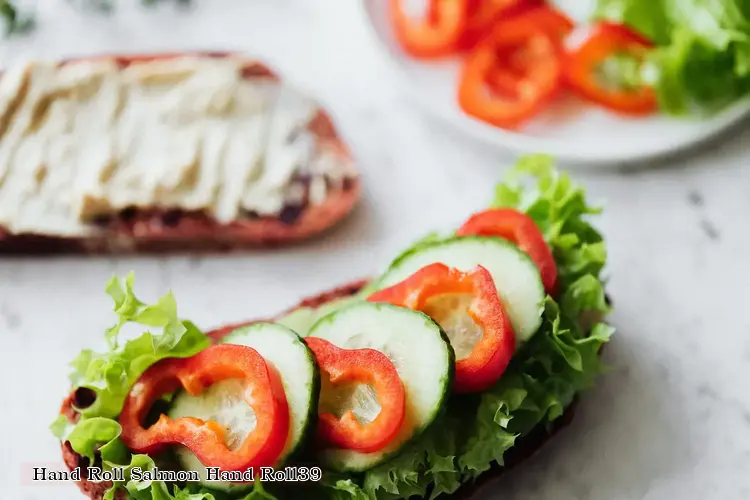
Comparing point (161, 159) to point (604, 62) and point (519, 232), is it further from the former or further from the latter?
point (604, 62)

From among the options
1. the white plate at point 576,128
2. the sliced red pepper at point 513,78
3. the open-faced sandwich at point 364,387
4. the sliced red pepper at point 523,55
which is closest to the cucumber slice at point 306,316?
the open-faced sandwich at point 364,387

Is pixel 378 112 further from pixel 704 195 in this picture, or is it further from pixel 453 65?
pixel 704 195

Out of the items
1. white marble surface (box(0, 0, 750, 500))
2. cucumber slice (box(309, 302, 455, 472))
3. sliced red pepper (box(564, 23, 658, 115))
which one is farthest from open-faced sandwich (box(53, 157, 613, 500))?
sliced red pepper (box(564, 23, 658, 115))

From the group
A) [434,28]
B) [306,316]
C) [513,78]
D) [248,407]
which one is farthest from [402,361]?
[434,28]

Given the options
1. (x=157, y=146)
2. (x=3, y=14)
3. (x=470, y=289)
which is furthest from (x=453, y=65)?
(x=3, y=14)

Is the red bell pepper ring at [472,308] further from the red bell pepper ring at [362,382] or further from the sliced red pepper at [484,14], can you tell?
the sliced red pepper at [484,14]

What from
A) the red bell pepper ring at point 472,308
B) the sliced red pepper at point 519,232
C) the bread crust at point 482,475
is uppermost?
the sliced red pepper at point 519,232
